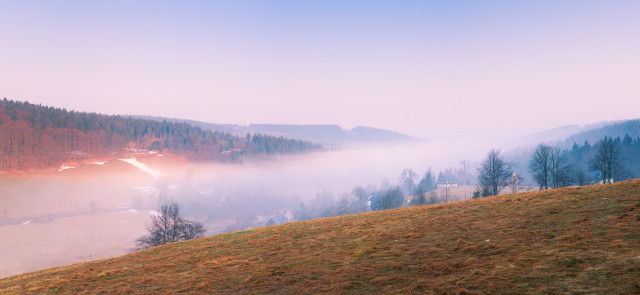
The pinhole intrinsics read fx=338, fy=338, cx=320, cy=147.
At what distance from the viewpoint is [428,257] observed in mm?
12023

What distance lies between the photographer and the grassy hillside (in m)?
9.01

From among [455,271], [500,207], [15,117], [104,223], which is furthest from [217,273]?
[15,117]

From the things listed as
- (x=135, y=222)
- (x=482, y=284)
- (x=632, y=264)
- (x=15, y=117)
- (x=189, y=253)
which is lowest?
(x=135, y=222)

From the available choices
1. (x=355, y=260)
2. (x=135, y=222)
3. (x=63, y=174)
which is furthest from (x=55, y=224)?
(x=355, y=260)

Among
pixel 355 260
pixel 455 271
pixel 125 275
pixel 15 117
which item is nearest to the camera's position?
pixel 455 271

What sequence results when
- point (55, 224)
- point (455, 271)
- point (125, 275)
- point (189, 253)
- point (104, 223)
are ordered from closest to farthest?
point (455, 271) < point (125, 275) < point (189, 253) < point (55, 224) < point (104, 223)

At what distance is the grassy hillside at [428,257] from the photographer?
9008 mm

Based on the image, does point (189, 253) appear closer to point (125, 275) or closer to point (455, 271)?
point (125, 275)

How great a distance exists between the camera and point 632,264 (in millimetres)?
8406

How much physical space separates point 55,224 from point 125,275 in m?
150

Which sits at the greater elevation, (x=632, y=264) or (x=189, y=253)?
(x=632, y=264)

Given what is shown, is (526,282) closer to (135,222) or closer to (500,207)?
(500,207)

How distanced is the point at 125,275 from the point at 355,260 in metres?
10.5

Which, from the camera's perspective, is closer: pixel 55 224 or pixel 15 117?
pixel 55 224
